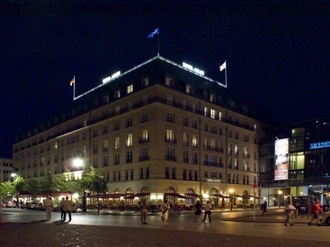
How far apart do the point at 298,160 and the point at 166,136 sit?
32.2 m

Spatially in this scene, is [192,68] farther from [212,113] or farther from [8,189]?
[8,189]

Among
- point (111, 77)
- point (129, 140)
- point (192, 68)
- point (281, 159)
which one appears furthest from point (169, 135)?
point (281, 159)

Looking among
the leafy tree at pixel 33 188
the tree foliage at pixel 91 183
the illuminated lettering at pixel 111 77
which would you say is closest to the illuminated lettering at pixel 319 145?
the illuminated lettering at pixel 111 77

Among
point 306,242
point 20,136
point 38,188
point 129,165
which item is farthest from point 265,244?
point 20,136

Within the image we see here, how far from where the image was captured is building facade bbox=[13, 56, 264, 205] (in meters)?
65.1

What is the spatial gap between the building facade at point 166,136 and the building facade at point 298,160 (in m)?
2.94

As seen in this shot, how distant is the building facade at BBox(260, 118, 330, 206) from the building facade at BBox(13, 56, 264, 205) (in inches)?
116

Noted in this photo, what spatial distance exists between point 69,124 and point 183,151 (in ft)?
104

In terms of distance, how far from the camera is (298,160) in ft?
272

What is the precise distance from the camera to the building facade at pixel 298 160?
7850 centimetres

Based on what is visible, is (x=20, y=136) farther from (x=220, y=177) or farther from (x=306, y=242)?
(x=306, y=242)

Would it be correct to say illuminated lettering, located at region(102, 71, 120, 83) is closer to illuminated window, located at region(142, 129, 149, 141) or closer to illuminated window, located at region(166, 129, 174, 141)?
illuminated window, located at region(142, 129, 149, 141)

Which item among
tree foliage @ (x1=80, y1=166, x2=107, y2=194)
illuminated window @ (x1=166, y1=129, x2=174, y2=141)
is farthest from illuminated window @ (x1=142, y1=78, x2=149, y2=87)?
tree foliage @ (x1=80, y1=166, x2=107, y2=194)

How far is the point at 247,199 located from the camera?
81.0m
